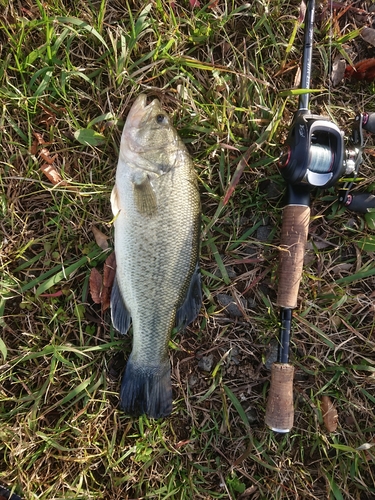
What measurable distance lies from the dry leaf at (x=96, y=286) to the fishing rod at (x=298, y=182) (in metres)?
1.13

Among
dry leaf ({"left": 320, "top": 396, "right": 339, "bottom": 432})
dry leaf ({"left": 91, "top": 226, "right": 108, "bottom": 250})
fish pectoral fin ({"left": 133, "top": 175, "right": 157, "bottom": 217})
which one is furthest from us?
dry leaf ({"left": 320, "top": 396, "right": 339, "bottom": 432})

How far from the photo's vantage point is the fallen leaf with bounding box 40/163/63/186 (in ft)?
8.15

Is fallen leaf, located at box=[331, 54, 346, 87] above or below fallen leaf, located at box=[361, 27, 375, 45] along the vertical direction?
below

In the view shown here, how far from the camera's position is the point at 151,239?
226 cm

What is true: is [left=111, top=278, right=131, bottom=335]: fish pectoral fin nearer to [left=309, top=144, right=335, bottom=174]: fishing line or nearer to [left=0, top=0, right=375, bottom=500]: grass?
[left=0, top=0, right=375, bottom=500]: grass

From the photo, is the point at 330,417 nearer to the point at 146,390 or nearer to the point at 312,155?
the point at 146,390

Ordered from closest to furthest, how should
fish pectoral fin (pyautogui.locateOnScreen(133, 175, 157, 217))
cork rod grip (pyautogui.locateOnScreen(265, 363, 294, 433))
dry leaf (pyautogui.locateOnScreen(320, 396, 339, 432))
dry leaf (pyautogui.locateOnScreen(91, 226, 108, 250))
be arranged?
fish pectoral fin (pyautogui.locateOnScreen(133, 175, 157, 217)) < cork rod grip (pyautogui.locateOnScreen(265, 363, 294, 433)) < dry leaf (pyautogui.locateOnScreen(91, 226, 108, 250)) < dry leaf (pyautogui.locateOnScreen(320, 396, 339, 432))

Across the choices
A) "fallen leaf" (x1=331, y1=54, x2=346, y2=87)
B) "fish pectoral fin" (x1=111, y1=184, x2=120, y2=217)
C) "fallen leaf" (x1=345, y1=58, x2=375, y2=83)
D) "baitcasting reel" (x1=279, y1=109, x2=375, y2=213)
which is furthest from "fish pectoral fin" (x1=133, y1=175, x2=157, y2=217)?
"fallen leaf" (x1=345, y1=58, x2=375, y2=83)

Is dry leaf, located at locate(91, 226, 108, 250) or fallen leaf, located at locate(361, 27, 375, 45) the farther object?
fallen leaf, located at locate(361, 27, 375, 45)

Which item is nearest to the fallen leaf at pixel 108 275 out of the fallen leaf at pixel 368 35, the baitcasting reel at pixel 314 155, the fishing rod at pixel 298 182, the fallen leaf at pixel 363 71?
the fishing rod at pixel 298 182

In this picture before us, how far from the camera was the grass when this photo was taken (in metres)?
2.49

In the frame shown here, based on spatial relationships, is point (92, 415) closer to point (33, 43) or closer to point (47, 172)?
point (47, 172)

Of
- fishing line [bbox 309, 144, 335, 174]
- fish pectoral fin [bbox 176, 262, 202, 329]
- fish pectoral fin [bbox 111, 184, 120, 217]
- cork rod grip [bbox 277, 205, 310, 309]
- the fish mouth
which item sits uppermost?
the fish mouth

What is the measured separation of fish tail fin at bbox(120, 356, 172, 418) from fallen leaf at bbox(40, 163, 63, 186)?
1.20 m
